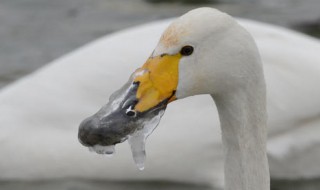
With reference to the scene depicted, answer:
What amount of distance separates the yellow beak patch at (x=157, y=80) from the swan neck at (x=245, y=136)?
0.21 meters

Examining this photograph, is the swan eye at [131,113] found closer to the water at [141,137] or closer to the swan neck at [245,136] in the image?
the water at [141,137]

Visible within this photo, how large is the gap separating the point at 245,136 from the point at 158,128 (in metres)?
3.08

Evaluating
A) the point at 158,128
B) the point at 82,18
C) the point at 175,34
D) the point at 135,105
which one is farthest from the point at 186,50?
the point at 82,18

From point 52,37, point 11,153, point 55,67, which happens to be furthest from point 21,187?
point 52,37

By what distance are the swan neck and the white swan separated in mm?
2914

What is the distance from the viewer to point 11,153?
7.81 meters

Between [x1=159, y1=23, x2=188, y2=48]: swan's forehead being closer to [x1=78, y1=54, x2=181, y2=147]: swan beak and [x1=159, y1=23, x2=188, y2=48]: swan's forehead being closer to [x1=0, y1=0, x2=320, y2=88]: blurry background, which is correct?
[x1=78, y1=54, x2=181, y2=147]: swan beak

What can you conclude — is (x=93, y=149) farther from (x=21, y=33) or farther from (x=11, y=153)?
(x=21, y=33)

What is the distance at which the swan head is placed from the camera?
13.5 ft

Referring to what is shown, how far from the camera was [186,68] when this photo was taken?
420 cm

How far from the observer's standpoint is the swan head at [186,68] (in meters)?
4.11

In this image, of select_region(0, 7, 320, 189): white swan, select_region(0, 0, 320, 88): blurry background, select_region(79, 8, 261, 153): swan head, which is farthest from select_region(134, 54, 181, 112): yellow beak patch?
select_region(0, 0, 320, 88): blurry background

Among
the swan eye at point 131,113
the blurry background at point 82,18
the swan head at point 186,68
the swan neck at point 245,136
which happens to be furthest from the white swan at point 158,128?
the swan eye at point 131,113

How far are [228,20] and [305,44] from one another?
372 cm
